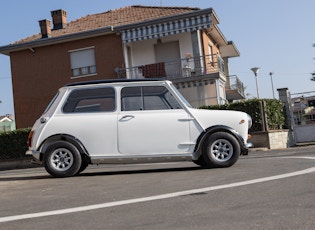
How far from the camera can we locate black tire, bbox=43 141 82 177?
8266 millimetres

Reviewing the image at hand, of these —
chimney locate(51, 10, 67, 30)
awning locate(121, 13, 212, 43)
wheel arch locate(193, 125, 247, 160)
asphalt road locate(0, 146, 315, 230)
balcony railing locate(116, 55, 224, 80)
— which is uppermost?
chimney locate(51, 10, 67, 30)

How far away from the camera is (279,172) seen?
7102 millimetres

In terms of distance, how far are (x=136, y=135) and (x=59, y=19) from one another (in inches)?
920

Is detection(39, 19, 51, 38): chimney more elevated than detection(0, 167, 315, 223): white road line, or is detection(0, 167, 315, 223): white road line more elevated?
detection(39, 19, 51, 38): chimney

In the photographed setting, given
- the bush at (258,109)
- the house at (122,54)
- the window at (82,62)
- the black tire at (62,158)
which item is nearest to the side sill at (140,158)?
the black tire at (62,158)

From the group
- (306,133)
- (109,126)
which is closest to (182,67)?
(306,133)

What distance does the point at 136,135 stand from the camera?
8312 mm

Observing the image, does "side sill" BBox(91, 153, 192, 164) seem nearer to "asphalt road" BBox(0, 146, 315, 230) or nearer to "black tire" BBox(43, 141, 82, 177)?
"black tire" BBox(43, 141, 82, 177)

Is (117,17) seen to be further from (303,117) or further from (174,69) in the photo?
(303,117)

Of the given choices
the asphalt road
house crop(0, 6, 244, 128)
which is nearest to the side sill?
the asphalt road

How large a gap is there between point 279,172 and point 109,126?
3.08 meters

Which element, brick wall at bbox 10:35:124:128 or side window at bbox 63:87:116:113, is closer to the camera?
side window at bbox 63:87:116:113

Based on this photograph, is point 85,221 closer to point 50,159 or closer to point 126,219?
point 126,219

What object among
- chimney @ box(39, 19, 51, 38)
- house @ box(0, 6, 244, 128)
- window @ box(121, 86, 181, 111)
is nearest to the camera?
window @ box(121, 86, 181, 111)
